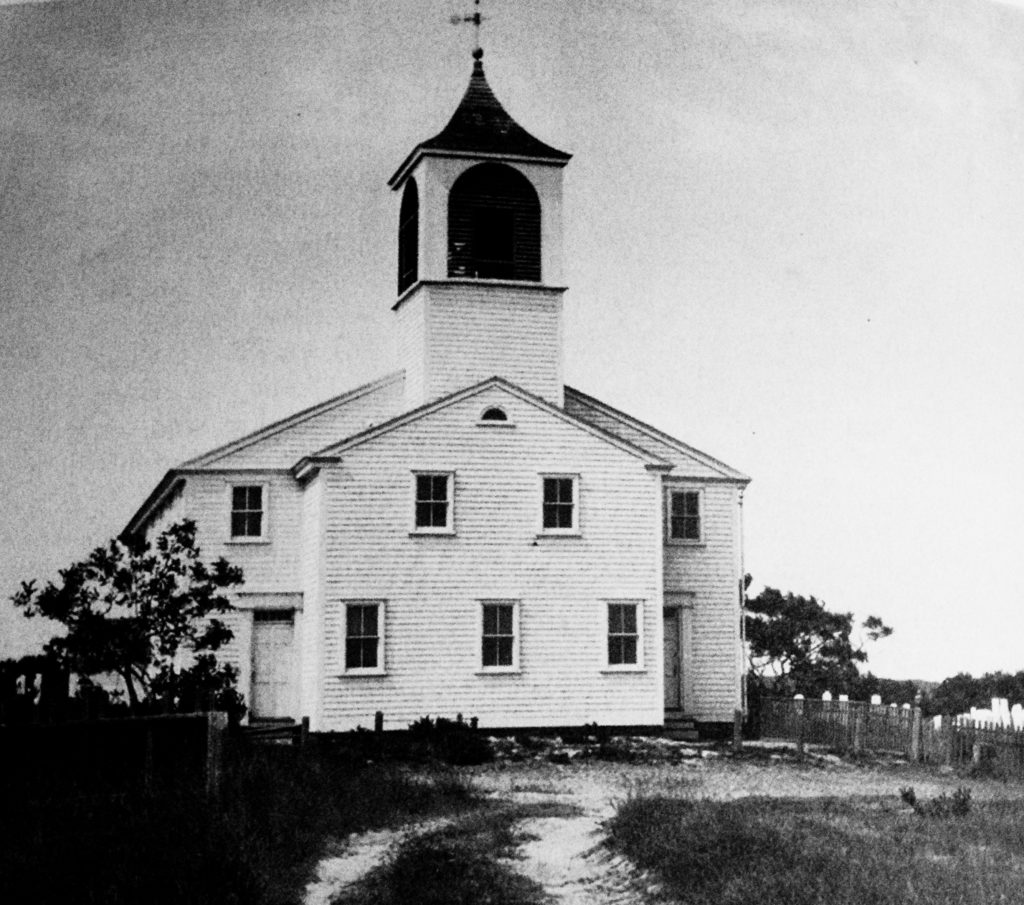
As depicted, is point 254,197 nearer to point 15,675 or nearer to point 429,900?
point 15,675

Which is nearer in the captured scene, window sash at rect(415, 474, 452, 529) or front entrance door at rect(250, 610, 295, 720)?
window sash at rect(415, 474, 452, 529)

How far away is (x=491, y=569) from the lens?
26.4m

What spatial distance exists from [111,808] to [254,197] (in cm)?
561

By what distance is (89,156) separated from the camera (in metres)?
13.3

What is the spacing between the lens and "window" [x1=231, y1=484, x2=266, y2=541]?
27.8 meters

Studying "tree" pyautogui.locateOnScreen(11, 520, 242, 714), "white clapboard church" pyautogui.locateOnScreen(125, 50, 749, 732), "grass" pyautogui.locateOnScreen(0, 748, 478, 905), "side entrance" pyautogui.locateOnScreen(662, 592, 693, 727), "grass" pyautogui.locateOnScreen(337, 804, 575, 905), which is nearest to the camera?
"grass" pyautogui.locateOnScreen(0, 748, 478, 905)

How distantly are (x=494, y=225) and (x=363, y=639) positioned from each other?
7.92m

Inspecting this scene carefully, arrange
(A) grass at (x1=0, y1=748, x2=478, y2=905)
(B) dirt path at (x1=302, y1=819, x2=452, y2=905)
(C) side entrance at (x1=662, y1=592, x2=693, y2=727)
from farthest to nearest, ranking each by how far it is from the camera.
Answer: (C) side entrance at (x1=662, y1=592, x2=693, y2=727)
(B) dirt path at (x1=302, y1=819, x2=452, y2=905)
(A) grass at (x1=0, y1=748, x2=478, y2=905)

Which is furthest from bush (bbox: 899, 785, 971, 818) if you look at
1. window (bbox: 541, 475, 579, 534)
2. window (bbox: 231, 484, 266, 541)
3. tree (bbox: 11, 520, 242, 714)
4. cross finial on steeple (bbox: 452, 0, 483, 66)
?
window (bbox: 231, 484, 266, 541)

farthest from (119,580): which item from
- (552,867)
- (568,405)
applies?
(568,405)

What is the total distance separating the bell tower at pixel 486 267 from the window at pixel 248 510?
3.18 meters

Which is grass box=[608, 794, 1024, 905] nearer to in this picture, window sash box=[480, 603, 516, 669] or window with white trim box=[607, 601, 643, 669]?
window sash box=[480, 603, 516, 669]

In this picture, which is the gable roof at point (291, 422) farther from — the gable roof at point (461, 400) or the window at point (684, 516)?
the window at point (684, 516)

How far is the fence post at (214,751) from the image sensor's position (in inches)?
536
